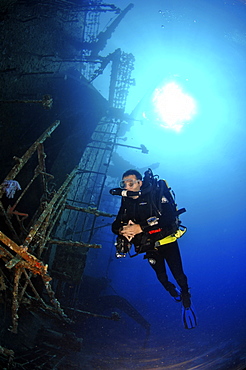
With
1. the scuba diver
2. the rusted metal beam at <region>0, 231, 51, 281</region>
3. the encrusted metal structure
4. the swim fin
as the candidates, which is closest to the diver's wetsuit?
the scuba diver

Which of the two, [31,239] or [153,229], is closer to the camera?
[31,239]

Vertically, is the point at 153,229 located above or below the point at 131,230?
above

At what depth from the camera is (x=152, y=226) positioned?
11.7 feet

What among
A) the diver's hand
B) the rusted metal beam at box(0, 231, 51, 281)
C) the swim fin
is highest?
the diver's hand

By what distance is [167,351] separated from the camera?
37.6 feet

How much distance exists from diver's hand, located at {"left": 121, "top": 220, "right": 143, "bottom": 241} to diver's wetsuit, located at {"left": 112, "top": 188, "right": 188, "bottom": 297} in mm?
89

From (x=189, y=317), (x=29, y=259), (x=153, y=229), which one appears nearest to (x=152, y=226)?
(x=153, y=229)

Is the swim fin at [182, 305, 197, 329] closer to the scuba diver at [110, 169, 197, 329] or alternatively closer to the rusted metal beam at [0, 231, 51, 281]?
the scuba diver at [110, 169, 197, 329]

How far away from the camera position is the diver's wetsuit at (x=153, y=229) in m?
3.56

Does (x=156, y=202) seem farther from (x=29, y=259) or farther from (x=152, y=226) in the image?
(x=29, y=259)

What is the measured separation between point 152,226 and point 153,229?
0.20 ft

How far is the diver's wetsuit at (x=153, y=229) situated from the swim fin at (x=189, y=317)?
417 mm

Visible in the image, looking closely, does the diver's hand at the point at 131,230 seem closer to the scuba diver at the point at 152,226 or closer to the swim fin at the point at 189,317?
the scuba diver at the point at 152,226

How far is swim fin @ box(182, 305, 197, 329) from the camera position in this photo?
3.97 metres
